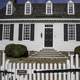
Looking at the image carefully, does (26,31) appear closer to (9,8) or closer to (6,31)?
(6,31)

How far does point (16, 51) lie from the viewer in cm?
2602

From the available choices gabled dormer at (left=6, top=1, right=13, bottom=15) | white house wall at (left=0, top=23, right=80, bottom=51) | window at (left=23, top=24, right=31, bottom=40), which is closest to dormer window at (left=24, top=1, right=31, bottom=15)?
gabled dormer at (left=6, top=1, right=13, bottom=15)

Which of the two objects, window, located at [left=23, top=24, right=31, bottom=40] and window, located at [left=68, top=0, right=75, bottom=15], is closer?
window, located at [left=23, top=24, right=31, bottom=40]

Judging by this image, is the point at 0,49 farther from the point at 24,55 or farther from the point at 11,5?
the point at 11,5

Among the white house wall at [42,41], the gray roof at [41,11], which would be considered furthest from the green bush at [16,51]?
the gray roof at [41,11]

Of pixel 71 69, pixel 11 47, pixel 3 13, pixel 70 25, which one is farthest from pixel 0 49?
pixel 71 69

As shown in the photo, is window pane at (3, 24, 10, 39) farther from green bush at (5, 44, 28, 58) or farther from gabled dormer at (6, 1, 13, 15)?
gabled dormer at (6, 1, 13, 15)

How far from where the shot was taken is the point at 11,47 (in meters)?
26.3

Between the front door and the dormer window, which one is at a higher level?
the dormer window

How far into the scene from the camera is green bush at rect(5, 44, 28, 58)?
25816mm

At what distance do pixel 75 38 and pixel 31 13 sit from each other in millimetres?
5608

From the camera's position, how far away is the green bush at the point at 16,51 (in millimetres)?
25816

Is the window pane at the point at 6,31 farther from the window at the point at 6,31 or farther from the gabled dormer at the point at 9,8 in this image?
the gabled dormer at the point at 9,8

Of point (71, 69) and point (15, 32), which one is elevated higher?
point (15, 32)
